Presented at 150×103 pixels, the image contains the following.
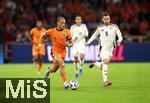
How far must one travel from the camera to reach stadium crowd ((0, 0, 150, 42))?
3206 centimetres

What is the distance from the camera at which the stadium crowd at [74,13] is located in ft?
105

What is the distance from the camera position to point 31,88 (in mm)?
15086

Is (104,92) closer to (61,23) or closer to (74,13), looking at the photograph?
(61,23)

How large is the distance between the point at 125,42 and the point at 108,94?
55.1 feet

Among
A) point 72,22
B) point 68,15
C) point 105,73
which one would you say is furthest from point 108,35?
point 68,15

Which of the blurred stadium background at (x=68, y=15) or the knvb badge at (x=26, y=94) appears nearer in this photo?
the knvb badge at (x=26, y=94)

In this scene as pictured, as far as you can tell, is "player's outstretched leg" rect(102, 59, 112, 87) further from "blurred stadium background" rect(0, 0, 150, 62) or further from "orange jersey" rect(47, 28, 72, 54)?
"blurred stadium background" rect(0, 0, 150, 62)

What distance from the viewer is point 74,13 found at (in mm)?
33094

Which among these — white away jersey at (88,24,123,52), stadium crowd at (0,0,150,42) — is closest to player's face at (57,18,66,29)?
white away jersey at (88,24,123,52)

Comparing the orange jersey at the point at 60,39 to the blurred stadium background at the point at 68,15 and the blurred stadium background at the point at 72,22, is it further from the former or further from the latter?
the blurred stadium background at the point at 68,15

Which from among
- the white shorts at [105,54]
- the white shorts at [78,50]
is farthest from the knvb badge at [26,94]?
the white shorts at [78,50]

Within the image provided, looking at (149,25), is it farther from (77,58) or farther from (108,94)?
(108,94)

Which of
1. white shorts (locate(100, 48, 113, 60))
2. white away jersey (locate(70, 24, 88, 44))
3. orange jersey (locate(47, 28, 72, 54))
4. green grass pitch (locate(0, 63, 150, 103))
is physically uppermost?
white away jersey (locate(70, 24, 88, 44))

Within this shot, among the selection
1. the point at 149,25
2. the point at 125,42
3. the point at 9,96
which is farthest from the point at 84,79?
the point at 149,25
